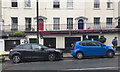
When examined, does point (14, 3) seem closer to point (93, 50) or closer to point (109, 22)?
point (93, 50)

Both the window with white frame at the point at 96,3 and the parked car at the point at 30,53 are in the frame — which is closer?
the parked car at the point at 30,53

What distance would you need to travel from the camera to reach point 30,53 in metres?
8.84

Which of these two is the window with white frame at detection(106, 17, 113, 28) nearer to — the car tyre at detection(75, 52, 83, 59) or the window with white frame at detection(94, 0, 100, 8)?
the window with white frame at detection(94, 0, 100, 8)

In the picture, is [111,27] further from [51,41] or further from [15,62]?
[15,62]

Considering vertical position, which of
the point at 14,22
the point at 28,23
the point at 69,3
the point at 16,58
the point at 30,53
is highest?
the point at 69,3

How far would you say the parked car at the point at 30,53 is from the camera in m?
8.84

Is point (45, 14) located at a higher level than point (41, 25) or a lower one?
higher

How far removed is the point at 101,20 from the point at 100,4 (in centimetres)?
248

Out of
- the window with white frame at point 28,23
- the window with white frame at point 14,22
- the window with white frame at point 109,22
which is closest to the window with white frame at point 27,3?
the window with white frame at point 28,23

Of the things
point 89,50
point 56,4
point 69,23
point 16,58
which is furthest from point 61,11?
point 16,58


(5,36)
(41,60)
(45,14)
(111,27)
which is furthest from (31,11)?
(111,27)

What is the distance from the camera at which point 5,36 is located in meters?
14.2

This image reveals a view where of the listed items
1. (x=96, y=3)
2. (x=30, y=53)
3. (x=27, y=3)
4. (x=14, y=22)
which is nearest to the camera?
(x=30, y=53)

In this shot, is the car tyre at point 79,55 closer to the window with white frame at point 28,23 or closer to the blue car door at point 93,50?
the blue car door at point 93,50
